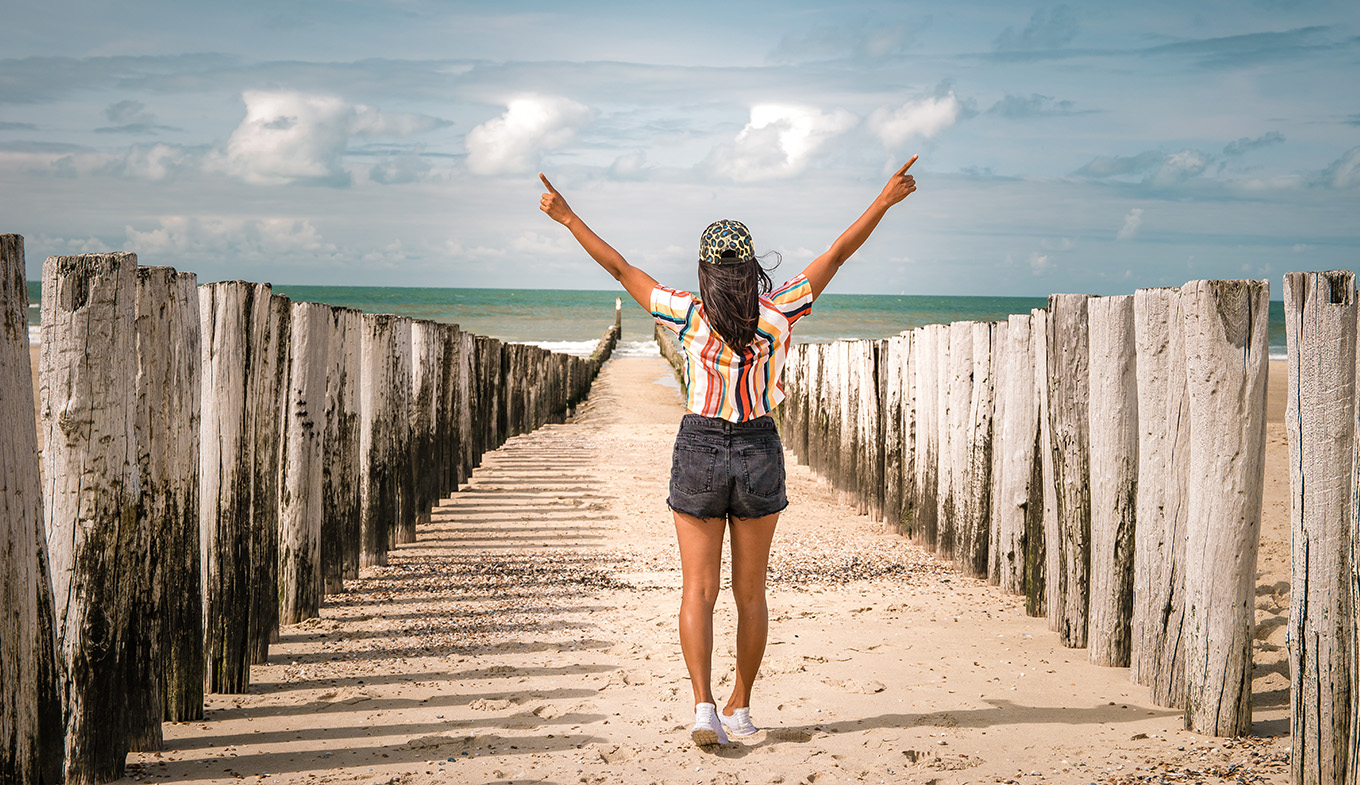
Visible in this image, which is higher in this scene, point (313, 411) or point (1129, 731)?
point (313, 411)

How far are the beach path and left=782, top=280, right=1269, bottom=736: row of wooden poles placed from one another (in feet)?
0.65

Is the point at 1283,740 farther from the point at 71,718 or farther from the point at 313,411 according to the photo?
the point at 313,411

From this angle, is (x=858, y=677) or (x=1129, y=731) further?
(x=858, y=677)

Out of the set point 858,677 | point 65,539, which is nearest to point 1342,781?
point 858,677

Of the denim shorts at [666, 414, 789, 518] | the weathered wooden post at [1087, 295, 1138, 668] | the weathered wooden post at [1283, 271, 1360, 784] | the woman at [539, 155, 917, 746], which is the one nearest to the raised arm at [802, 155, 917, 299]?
the woman at [539, 155, 917, 746]

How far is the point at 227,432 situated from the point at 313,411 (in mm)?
1128

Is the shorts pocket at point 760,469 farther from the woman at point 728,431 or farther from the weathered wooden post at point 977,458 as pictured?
the weathered wooden post at point 977,458

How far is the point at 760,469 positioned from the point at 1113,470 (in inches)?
69.8

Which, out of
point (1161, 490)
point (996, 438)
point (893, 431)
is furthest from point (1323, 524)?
point (893, 431)

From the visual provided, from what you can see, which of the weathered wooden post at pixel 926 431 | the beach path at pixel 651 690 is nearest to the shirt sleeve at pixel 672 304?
the beach path at pixel 651 690

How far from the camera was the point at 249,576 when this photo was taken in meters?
4.32

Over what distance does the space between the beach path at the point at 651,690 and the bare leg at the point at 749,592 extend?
0.24 m

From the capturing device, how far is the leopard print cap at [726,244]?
3.74m

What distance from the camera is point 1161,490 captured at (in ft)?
13.4
